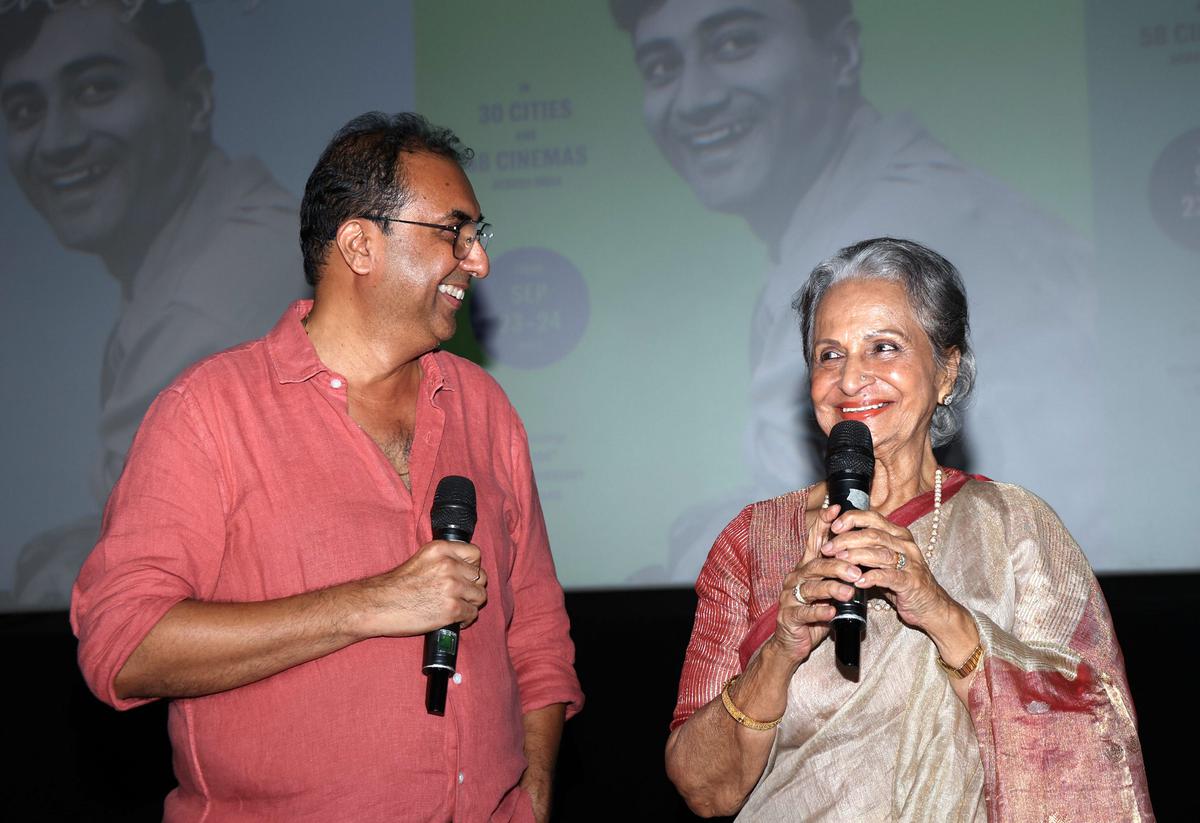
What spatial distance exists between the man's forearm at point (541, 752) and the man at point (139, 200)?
265 centimetres

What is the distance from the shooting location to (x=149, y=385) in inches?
172

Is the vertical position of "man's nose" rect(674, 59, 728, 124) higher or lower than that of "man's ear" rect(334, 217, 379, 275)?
higher

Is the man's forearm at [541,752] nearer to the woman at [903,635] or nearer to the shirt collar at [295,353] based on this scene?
the woman at [903,635]

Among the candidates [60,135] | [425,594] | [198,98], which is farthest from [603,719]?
[60,135]

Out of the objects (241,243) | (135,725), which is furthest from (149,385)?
(135,725)

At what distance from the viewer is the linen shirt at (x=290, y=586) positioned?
68.2 inches

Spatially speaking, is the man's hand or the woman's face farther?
the woman's face

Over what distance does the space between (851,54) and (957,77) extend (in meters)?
0.38

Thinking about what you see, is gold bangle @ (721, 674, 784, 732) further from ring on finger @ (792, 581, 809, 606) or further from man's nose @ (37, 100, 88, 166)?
man's nose @ (37, 100, 88, 166)

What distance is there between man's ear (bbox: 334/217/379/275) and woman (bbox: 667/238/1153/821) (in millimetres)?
811

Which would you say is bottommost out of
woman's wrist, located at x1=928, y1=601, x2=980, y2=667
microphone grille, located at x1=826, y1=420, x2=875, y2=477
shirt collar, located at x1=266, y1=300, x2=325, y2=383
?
woman's wrist, located at x1=928, y1=601, x2=980, y2=667

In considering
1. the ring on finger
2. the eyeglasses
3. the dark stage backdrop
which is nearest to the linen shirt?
the eyeglasses

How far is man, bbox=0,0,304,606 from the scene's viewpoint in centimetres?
438

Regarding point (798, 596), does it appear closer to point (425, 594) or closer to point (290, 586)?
point (425, 594)
